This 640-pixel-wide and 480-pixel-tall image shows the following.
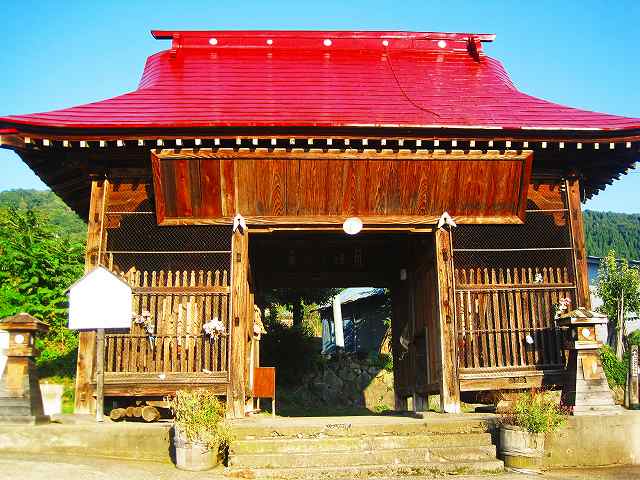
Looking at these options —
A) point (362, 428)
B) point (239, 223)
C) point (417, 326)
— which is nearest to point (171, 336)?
point (239, 223)

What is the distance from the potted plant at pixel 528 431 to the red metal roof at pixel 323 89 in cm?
463

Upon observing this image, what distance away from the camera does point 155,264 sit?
11969 mm

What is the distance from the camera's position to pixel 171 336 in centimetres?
1068

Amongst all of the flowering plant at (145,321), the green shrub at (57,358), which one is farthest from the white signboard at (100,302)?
the green shrub at (57,358)

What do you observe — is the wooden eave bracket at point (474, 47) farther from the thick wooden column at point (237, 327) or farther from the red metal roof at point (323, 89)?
the thick wooden column at point (237, 327)

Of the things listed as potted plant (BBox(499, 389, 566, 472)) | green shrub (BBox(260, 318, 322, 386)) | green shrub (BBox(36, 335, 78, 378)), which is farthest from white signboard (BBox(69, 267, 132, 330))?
green shrub (BBox(260, 318, 322, 386))

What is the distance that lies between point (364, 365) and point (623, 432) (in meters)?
15.6

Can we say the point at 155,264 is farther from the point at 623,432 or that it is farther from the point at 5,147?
the point at 623,432

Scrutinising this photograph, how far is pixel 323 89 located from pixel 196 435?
24.2ft

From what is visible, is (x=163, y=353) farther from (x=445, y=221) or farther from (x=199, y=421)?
(x=445, y=221)

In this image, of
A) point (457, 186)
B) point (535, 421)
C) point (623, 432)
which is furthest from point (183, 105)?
point (623, 432)

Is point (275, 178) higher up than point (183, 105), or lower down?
lower down

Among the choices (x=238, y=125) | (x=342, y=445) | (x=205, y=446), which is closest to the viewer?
(x=205, y=446)

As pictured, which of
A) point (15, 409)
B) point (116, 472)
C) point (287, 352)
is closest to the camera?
point (116, 472)
